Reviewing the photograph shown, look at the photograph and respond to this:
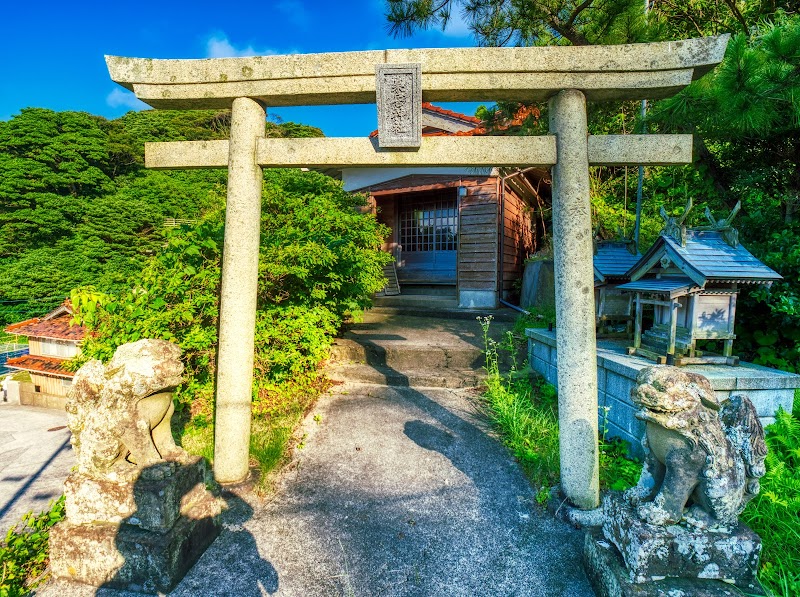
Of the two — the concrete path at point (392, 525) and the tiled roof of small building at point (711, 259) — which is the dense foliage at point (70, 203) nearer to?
the concrete path at point (392, 525)

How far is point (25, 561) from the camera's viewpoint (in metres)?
2.29

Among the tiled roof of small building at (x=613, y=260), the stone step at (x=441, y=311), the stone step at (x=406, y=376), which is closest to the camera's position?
the tiled roof of small building at (x=613, y=260)

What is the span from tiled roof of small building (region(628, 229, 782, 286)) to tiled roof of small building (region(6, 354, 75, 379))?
1009cm

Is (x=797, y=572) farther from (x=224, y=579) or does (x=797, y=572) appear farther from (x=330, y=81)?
(x=330, y=81)

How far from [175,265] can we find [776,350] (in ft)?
21.5

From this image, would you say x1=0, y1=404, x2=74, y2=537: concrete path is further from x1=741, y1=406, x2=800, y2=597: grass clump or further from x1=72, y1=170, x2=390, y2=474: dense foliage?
x1=741, y1=406, x2=800, y2=597: grass clump

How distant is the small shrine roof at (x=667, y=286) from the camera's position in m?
3.13

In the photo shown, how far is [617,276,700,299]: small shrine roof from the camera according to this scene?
3135mm

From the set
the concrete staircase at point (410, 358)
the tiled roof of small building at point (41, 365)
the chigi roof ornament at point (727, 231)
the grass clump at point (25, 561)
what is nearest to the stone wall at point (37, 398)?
the tiled roof of small building at point (41, 365)

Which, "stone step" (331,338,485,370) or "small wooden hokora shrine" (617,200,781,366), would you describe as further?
"stone step" (331,338,485,370)

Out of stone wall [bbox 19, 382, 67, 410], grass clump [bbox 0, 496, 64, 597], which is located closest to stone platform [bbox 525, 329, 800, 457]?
grass clump [bbox 0, 496, 64, 597]

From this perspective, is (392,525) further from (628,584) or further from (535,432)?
(535,432)

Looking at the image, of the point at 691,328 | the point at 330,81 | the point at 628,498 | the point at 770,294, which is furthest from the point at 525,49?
the point at 770,294

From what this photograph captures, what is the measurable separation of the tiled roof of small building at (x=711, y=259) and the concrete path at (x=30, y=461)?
618cm
